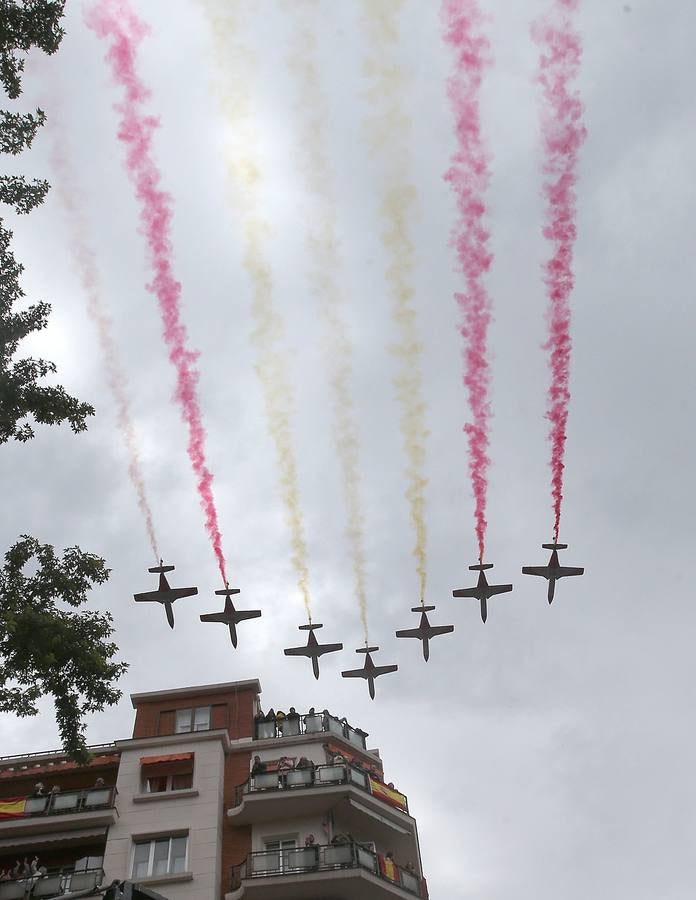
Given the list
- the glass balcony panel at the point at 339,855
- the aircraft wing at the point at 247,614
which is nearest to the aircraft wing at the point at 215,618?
the aircraft wing at the point at 247,614

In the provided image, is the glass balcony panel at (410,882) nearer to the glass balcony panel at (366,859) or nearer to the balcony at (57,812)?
the glass balcony panel at (366,859)

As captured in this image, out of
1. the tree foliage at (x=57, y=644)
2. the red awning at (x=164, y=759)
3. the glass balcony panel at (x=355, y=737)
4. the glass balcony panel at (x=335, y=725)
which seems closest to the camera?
the tree foliage at (x=57, y=644)

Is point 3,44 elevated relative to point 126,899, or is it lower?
elevated

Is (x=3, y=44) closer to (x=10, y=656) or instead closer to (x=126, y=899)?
(x=10, y=656)

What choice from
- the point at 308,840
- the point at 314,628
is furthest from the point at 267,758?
the point at 314,628

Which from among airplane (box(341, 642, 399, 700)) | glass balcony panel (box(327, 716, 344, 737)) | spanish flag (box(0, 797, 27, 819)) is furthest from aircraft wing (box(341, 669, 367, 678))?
spanish flag (box(0, 797, 27, 819))

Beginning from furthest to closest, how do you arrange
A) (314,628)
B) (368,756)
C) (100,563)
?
1. (314,628)
2. (368,756)
3. (100,563)

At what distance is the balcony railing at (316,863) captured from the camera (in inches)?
1351

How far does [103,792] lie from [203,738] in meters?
4.84

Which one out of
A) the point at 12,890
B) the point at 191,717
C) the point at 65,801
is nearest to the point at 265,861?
the point at 191,717

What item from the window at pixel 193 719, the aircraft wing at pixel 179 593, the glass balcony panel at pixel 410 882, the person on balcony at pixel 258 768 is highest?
the aircraft wing at pixel 179 593

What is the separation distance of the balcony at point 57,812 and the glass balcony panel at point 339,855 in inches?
377

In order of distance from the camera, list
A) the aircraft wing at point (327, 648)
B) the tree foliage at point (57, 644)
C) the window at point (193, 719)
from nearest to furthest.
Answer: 1. the tree foliage at point (57, 644)
2. the window at point (193, 719)
3. the aircraft wing at point (327, 648)

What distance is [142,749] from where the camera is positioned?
40.8 metres
